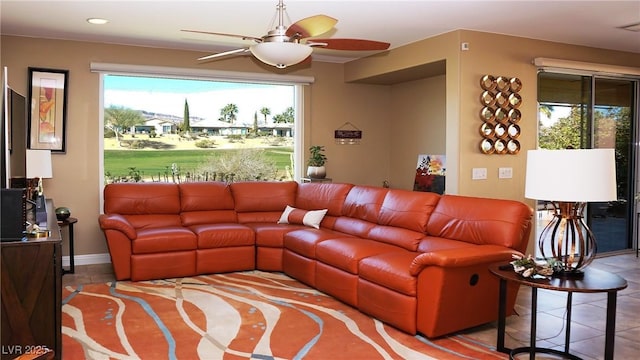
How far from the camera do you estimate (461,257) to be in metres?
3.51

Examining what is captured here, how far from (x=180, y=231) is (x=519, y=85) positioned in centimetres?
371

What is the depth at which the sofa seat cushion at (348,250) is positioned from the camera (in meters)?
4.32

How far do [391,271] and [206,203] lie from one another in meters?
2.86

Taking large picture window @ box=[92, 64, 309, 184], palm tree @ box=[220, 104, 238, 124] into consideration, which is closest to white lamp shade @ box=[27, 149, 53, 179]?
large picture window @ box=[92, 64, 309, 184]

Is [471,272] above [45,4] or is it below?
below

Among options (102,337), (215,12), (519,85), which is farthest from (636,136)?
(102,337)

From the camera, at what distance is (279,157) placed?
7.16 m

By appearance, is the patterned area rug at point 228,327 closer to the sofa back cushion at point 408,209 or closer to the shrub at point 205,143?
the sofa back cushion at point 408,209

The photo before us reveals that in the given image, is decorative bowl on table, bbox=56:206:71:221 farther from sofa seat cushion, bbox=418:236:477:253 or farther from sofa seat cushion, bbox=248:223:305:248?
sofa seat cushion, bbox=418:236:477:253

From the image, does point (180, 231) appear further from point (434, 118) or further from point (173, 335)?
point (434, 118)

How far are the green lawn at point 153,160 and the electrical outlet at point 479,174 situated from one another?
3.11 meters

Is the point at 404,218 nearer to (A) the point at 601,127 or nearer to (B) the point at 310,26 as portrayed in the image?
(B) the point at 310,26

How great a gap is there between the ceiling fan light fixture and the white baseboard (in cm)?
368

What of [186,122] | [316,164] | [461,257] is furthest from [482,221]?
[186,122]
